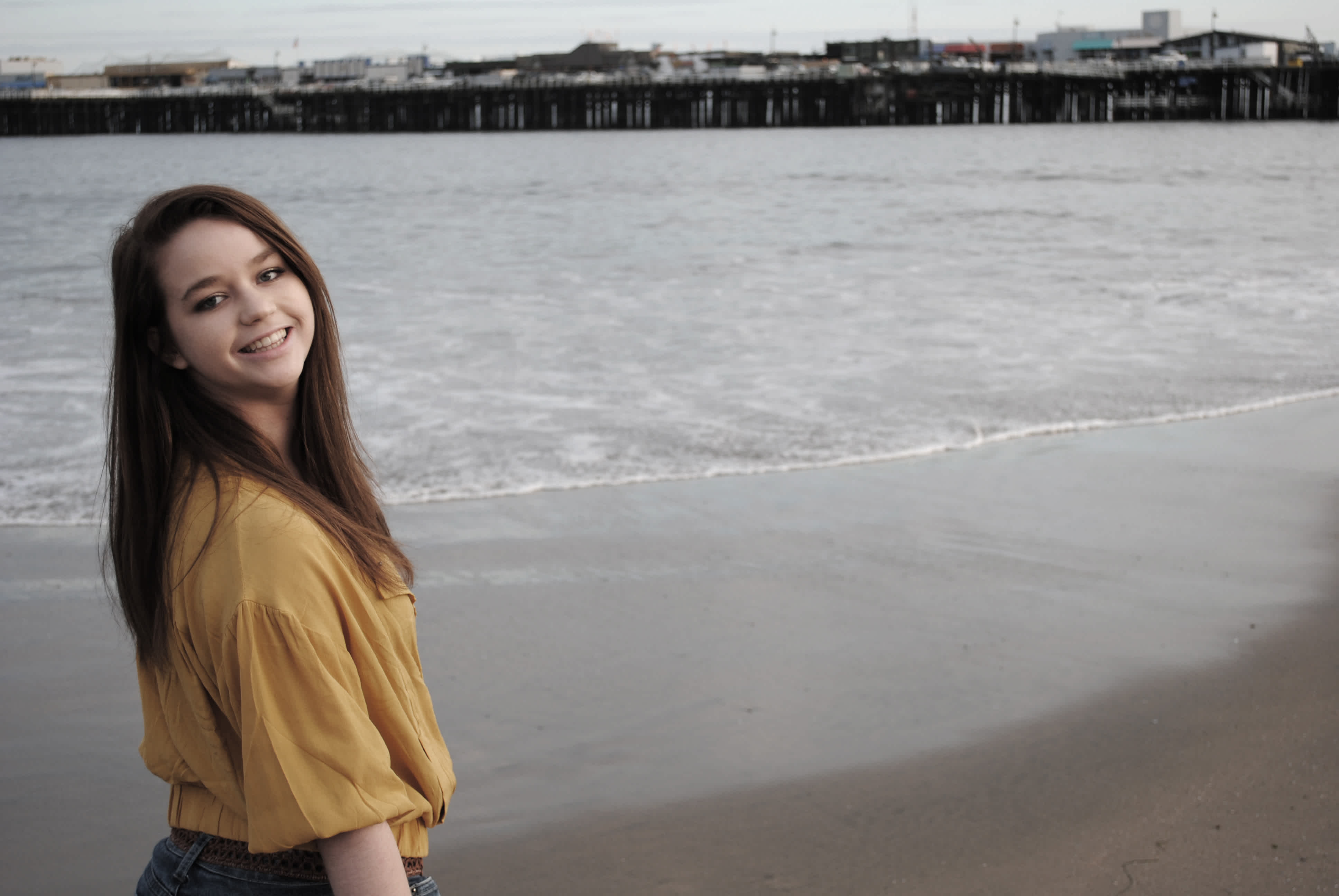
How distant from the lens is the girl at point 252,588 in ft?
3.71

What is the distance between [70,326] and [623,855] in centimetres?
1125

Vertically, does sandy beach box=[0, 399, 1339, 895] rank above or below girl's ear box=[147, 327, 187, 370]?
below

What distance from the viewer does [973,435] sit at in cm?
696

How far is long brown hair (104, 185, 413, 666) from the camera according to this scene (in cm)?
123

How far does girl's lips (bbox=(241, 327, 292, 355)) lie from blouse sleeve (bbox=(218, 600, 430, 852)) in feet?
1.11

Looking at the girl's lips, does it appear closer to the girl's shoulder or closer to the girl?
the girl

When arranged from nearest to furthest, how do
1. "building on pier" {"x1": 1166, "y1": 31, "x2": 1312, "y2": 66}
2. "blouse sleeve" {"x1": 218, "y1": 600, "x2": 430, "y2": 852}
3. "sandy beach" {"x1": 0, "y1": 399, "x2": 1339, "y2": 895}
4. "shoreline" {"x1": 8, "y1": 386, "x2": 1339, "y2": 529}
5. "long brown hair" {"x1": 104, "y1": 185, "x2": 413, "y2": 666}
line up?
"blouse sleeve" {"x1": 218, "y1": 600, "x2": 430, "y2": 852}
"long brown hair" {"x1": 104, "y1": 185, "x2": 413, "y2": 666}
"sandy beach" {"x1": 0, "y1": 399, "x2": 1339, "y2": 895}
"shoreline" {"x1": 8, "y1": 386, "x2": 1339, "y2": 529}
"building on pier" {"x1": 1166, "y1": 31, "x2": 1312, "y2": 66}

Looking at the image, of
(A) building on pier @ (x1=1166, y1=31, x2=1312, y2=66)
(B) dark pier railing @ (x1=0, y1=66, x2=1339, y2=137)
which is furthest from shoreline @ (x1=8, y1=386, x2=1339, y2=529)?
(A) building on pier @ (x1=1166, y1=31, x2=1312, y2=66)

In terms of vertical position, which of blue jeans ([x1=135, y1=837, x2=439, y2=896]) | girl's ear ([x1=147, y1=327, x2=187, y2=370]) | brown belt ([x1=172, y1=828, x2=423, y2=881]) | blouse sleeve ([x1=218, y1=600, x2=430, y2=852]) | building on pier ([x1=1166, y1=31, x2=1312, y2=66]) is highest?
building on pier ([x1=1166, y1=31, x2=1312, y2=66])

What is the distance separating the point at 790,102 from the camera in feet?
292

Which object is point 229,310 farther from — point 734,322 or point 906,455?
point 734,322

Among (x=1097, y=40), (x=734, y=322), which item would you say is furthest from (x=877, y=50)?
(x=734, y=322)

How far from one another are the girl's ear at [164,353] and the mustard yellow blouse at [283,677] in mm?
161

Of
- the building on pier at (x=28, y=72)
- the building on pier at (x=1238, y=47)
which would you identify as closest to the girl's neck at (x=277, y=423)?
the building on pier at (x=1238, y=47)
